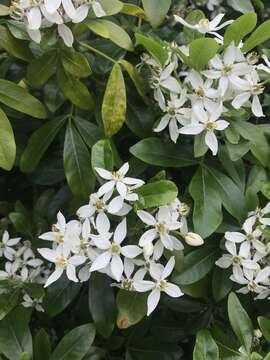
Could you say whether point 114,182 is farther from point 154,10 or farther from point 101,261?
point 154,10

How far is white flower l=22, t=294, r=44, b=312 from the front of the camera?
136 centimetres

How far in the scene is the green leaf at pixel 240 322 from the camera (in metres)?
1.24

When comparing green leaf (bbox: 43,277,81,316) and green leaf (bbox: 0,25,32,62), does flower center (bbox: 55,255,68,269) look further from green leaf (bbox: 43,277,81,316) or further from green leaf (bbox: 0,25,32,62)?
green leaf (bbox: 0,25,32,62)

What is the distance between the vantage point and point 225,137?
4.21ft

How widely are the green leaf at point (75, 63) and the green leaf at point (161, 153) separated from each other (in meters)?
0.19

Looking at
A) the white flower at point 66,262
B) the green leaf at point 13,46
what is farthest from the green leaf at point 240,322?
the green leaf at point 13,46

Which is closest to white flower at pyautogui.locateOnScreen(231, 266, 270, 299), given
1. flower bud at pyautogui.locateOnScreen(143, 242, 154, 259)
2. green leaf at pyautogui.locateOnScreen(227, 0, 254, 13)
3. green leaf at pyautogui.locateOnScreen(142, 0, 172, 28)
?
flower bud at pyautogui.locateOnScreen(143, 242, 154, 259)

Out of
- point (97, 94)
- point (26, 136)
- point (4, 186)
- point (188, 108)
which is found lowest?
point (4, 186)

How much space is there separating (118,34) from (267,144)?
40 cm

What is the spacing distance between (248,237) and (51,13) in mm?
591

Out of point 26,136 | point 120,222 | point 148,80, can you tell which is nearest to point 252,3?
point 148,80

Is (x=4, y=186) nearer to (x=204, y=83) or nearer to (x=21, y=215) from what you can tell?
(x=21, y=215)

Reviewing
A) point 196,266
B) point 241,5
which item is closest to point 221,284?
point 196,266

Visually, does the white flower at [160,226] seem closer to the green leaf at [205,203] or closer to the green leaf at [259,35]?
the green leaf at [205,203]
